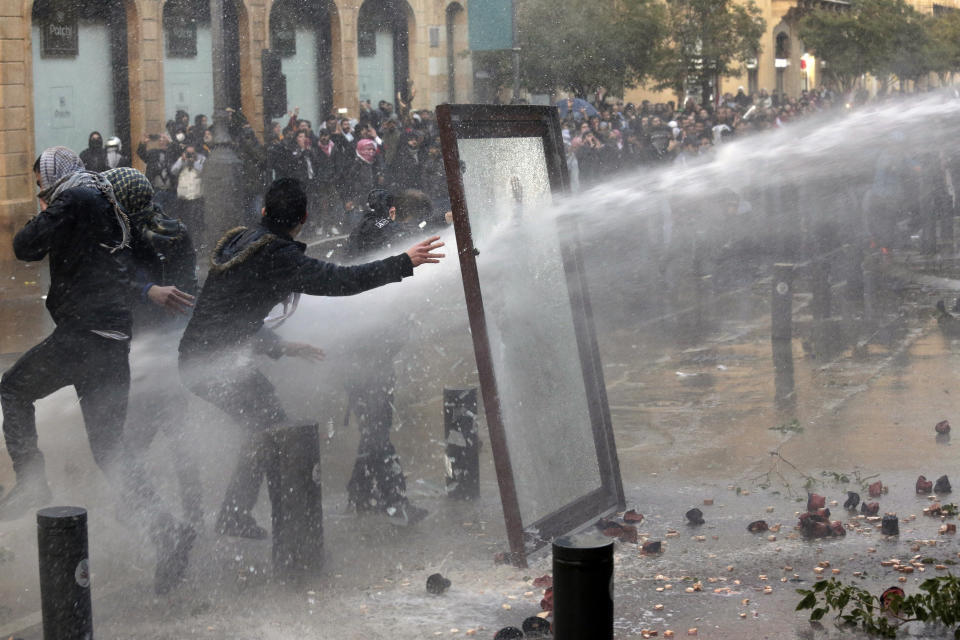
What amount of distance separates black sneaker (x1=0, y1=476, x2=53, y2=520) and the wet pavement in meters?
0.22

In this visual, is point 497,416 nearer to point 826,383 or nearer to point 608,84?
point 826,383

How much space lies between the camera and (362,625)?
4605 millimetres

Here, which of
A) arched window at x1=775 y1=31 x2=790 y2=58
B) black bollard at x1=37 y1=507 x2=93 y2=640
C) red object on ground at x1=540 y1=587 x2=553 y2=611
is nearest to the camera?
black bollard at x1=37 y1=507 x2=93 y2=640

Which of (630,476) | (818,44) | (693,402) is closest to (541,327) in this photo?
(630,476)

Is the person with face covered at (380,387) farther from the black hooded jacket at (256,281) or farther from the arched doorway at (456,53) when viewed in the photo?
the arched doorway at (456,53)

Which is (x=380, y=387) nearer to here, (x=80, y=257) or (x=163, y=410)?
(x=163, y=410)

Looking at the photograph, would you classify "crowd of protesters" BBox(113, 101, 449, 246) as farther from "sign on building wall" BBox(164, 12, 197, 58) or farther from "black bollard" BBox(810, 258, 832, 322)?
"black bollard" BBox(810, 258, 832, 322)

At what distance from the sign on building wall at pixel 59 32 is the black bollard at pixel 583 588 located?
18.6 meters

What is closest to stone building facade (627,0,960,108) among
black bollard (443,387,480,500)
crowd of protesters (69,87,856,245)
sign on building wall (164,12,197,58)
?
sign on building wall (164,12,197,58)

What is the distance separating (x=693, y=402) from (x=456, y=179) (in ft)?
12.8

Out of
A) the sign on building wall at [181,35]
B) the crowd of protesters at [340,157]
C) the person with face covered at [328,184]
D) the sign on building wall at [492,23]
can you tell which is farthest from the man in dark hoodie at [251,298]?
the sign on building wall at [181,35]

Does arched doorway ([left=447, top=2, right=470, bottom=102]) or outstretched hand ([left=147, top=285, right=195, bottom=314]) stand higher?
arched doorway ([left=447, top=2, right=470, bottom=102])

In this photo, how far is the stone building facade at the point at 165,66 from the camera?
61.5ft

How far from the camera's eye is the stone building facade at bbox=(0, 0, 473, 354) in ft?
61.5
